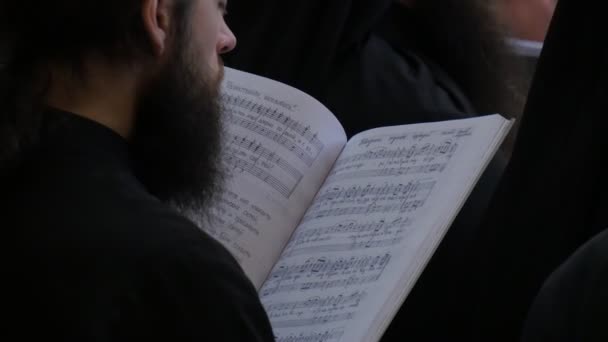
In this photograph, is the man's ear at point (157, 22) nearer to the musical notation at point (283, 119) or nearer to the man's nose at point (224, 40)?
the man's nose at point (224, 40)

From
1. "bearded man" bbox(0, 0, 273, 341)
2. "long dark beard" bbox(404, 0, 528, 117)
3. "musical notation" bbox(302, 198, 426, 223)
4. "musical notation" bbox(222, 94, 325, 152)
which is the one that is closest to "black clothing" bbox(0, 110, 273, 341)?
"bearded man" bbox(0, 0, 273, 341)

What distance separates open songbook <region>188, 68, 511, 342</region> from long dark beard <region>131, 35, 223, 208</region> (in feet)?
0.28

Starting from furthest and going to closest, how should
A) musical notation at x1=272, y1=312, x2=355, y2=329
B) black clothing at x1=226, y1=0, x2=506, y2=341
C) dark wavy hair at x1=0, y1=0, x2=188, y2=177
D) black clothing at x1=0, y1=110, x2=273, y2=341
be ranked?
black clothing at x1=226, y1=0, x2=506, y2=341
musical notation at x1=272, y1=312, x2=355, y2=329
dark wavy hair at x1=0, y1=0, x2=188, y2=177
black clothing at x1=0, y1=110, x2=273, y2=341

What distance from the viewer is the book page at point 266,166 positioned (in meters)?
1.69

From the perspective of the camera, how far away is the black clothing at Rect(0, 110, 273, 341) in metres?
1.24

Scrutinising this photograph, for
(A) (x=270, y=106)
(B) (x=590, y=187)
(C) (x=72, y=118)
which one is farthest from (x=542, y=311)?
(A) (x=270, y=106)

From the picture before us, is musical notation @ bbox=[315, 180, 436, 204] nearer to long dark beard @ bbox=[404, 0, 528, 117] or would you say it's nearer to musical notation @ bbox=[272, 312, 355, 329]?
musical notation @ bbox=[272, 312, 355, 329]

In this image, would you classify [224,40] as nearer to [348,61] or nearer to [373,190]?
[373,190]

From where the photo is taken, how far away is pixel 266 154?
→ 1739 mm

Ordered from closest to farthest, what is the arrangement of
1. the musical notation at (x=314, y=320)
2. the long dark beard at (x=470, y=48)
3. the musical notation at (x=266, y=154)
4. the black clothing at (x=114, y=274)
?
the black clothing at (x=114, y=274) → the musical notation at (x=314, y=320) → the musical notation at (x=266, y=154) → the long dark beard at (x=470, y=48)

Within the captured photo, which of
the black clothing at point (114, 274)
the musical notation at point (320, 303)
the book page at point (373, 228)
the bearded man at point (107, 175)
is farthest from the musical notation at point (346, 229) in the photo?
the black clothing at point (114, 274)

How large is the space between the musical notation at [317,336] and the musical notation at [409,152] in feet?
0.99

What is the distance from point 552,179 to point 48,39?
2.13 feet

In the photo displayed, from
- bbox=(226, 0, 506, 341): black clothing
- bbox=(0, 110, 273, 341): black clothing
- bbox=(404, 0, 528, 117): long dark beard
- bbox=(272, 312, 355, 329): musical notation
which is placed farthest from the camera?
bbox=(404, 0, 528, 117): long dark beard
